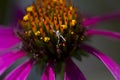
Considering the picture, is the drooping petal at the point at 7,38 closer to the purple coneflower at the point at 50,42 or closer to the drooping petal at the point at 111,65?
the purple coneflower at the point at 50,42

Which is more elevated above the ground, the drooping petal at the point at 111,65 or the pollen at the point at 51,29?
the pollen at the point at 51,29

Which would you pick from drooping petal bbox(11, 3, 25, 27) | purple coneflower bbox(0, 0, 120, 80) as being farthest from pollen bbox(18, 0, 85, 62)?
drooping petal bbox(11, 3, 25, 27)

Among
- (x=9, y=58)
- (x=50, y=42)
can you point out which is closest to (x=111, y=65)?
(x=50, y=42)

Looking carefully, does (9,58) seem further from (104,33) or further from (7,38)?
(104,33)

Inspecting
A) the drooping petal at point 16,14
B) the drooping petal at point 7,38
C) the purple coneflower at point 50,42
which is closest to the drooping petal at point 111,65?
the purple coneflower at point 50,42

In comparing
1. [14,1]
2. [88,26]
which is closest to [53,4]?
[88,26]

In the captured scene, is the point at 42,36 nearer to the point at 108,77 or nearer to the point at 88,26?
the point at 88,26
